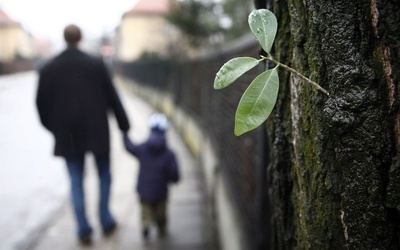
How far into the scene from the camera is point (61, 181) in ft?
21.2

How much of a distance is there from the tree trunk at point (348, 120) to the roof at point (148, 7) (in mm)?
52361

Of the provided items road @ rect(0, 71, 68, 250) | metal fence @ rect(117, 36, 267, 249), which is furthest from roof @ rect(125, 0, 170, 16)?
metal fence @ rect(117, 36, 267, 249)

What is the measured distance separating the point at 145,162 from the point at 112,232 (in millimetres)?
846

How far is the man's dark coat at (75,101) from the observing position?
144 inches

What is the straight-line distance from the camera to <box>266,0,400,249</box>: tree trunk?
73cm

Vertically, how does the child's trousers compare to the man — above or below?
below

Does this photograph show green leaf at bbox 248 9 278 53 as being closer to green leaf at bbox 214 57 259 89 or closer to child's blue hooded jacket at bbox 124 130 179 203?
green leaf at bbox 214 57 259 89

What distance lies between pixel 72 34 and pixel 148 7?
5127 centimetres

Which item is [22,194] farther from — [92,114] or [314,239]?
[314,239]

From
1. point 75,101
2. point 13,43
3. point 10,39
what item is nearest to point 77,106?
point 75,101

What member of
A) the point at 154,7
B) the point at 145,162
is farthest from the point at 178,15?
the point at 154,7

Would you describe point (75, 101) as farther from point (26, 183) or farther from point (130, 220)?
point (26, 183)

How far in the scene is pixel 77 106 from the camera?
3744 mm

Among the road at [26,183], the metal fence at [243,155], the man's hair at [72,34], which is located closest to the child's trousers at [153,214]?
the metal fence at [243,155]
